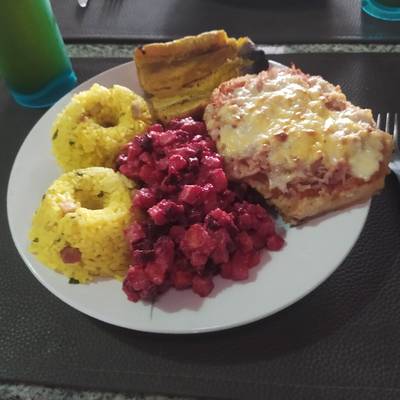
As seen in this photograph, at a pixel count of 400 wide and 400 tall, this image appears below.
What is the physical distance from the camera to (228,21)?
5.57 feet

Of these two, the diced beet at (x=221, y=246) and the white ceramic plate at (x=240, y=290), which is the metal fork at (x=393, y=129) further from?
the diced beet at (x=221, y=246)

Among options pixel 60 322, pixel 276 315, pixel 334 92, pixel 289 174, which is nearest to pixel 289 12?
pixel 334 92

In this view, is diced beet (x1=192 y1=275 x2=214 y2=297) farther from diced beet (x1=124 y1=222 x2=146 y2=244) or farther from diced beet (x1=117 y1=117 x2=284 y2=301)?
diced beet (x1=124 y1=222 x2=146 y2=244)

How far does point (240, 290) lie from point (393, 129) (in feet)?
2.01

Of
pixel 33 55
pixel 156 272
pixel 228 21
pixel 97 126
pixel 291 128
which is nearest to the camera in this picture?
pixel 156 272

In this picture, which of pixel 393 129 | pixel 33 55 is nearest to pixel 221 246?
pixel 393 129

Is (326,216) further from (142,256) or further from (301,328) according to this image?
(142,256)

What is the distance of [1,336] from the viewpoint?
1096 millimetres

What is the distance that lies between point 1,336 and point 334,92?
865 mm

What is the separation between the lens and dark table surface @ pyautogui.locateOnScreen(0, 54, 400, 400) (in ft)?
3.15

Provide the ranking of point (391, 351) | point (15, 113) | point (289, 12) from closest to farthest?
point (391, 351) → point (15, 113) → point (289, 12)

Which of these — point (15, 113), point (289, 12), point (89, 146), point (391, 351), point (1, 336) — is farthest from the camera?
point (289, 12)

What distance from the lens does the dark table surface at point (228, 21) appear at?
1604 mm

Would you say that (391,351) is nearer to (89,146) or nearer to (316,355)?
(316,355)
